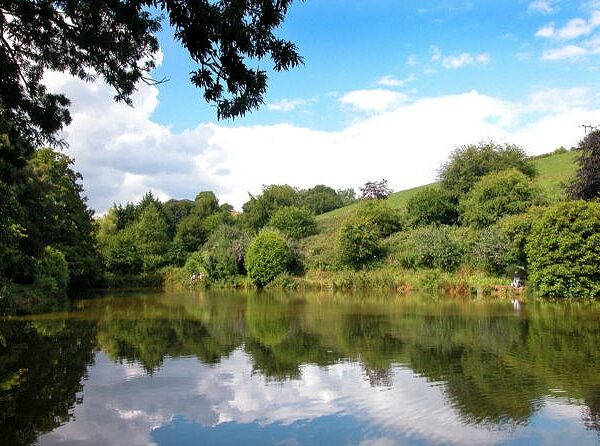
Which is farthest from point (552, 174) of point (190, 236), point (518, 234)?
point (190, 236)

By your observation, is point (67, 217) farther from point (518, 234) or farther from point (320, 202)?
point (320, 202)

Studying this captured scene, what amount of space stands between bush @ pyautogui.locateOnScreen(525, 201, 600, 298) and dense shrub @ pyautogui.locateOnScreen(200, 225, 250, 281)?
1031 inches

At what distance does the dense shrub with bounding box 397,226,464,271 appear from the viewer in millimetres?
34594

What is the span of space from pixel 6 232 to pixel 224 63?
51.7 ft

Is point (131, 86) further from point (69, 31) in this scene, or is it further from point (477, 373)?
point (477, 373)

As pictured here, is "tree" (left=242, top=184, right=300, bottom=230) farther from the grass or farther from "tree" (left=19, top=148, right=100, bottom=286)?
"tree" (left=19, top=148, right=100, bottom=286)

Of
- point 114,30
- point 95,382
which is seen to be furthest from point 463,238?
point 114,30

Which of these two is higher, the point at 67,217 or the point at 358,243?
the point at 67,217

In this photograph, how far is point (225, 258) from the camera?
153 ft

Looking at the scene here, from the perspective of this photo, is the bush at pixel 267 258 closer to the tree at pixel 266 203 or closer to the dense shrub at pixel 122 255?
the dense shrub at pixel 122 255

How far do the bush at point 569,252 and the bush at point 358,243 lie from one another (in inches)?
563

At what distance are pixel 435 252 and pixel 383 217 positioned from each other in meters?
11.5

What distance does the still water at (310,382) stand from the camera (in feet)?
26.2

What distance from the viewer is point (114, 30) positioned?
7902 millimetres
